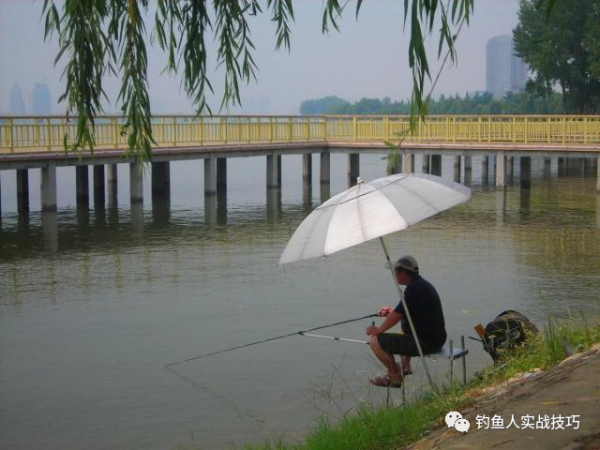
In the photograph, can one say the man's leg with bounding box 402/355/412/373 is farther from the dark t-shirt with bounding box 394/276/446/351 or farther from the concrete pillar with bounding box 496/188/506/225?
the concrete pillar with bounding box 496/188/506/225

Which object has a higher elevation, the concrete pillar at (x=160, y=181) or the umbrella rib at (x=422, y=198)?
the umbrella rib at (x=422, y=198)

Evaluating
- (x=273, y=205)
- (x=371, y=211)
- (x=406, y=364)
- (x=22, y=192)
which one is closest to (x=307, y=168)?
(x=273, y=205)

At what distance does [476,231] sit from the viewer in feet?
68.0

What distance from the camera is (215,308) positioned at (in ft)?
42.5

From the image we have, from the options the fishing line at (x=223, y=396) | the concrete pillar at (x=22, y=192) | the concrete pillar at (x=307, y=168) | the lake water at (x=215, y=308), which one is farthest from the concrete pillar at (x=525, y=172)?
the fishing line at (x=223, y=396)

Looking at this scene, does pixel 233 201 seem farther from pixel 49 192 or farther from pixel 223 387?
pixel 223 387

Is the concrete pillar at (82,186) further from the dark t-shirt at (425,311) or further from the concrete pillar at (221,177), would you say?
the dark t-shirt at (425,311)

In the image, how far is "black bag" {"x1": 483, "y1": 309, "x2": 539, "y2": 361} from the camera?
322 inches

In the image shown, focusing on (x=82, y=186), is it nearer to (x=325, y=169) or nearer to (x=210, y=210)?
(x=210, y=210)

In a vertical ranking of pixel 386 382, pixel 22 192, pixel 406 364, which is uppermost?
pixel 22 192

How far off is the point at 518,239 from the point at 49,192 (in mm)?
11498

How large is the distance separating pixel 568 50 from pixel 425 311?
44.8m

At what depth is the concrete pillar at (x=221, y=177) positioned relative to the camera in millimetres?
32722

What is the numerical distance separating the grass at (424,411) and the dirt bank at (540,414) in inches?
9.0
